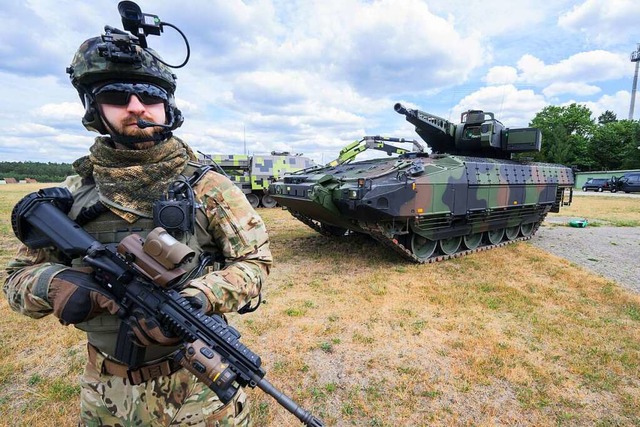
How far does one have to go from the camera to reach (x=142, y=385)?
4.94 ft

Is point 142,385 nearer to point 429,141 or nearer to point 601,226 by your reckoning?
point 429,141

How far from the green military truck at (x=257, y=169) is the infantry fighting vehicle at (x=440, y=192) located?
766 centimetres

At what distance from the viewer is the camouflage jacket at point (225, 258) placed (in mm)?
1316

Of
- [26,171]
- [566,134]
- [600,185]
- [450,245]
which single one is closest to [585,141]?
[566,134]

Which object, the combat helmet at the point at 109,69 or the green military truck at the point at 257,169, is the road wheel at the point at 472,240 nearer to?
the combat helmet at the point at 109,69

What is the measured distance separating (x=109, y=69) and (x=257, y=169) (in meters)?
14.5

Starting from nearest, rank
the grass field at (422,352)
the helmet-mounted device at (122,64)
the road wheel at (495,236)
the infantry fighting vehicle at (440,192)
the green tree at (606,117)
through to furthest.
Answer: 1. the helmet-mounted device at (122,64)
2. the grass field at (422,352)
3. the infantry fighting vehicle at (440,192)
4. the road wheel at (495,236)
5. the green tree at (606,117)

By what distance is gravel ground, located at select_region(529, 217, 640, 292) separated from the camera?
6.21 meters

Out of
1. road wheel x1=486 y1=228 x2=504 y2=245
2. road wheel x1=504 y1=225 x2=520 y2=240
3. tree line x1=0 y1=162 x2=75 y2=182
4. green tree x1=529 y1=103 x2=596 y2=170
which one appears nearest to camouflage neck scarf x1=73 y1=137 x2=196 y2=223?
road wheel x1=486 y1=228 x2=504 y2=245

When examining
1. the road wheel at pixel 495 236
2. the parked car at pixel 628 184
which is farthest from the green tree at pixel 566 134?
the road wheel at pixel 495 236

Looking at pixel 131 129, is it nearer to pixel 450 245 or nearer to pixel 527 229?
pixel 450 245

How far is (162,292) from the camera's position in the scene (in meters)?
1.22

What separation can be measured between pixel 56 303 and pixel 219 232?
1.91 feet

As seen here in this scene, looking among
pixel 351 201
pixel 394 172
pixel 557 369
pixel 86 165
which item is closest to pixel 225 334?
pixel 86 165
